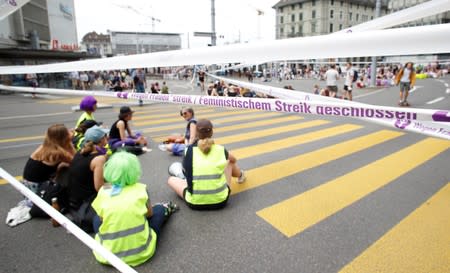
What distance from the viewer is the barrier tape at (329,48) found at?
1148 mm

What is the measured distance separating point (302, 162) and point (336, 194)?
132 cm

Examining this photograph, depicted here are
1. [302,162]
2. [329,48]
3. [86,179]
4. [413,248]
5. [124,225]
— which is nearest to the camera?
[329,48]

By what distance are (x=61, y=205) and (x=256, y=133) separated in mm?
5108

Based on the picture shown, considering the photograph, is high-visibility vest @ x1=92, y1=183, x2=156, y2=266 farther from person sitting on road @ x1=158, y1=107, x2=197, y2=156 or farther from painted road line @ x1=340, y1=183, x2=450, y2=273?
Answer: person sitting on road @ x1=158, y1=107, x2=197, y2=156

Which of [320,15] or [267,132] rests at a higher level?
[320,15]

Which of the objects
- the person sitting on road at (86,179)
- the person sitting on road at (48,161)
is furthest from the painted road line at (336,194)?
the person sitting on road at (48,161)

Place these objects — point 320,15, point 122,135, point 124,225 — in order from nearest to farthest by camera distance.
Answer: point 124,225 < point 122,135 < point 320,15

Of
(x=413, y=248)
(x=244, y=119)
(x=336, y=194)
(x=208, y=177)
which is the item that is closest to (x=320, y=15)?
(x=244, y=119)

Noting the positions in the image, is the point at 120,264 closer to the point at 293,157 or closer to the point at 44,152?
the point at 44,152

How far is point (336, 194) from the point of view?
3693 mm

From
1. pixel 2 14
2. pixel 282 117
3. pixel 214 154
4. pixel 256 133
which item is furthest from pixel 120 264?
pixel 282 117

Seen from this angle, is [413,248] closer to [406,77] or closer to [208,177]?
[208,177]

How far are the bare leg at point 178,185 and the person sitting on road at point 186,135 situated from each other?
1.01m

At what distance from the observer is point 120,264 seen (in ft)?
4.94
